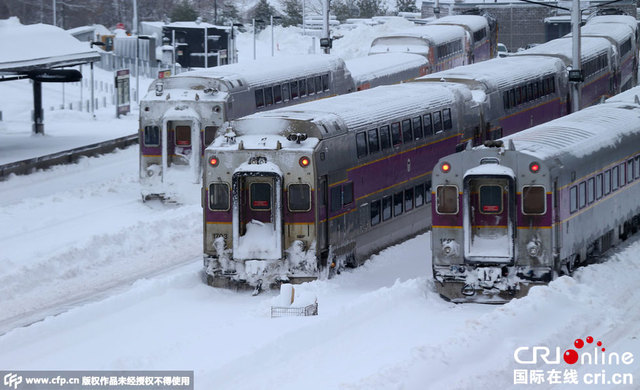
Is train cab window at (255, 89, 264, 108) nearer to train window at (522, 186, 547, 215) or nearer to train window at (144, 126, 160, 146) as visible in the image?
train window at (144, 126, 160, 146)

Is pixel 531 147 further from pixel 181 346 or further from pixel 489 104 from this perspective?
pixel 489 104

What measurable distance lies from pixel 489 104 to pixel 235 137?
11.2m

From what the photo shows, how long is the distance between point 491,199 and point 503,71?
15079 millimetres

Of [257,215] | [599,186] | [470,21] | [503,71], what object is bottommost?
[257,215]

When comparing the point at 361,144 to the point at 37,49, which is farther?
the point at 37,49

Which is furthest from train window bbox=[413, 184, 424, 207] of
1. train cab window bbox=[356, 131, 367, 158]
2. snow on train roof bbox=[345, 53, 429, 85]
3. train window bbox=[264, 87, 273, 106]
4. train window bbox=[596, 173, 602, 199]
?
snow on train roof bbox=[345, 53, 429, 85]

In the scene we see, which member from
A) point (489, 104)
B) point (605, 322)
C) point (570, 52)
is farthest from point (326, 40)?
point (605, 322)

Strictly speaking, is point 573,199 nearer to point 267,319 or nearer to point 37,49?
point 267,319

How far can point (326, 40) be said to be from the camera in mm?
48500

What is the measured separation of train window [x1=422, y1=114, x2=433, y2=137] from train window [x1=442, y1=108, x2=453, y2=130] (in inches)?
32.4

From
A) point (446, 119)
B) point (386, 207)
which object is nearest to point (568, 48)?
point (446, 119)

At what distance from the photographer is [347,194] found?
83.6 ft

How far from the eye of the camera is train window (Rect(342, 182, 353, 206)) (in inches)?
997

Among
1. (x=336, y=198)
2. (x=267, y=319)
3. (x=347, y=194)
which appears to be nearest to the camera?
(x=267, y=319)
